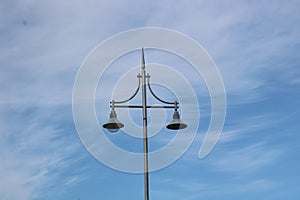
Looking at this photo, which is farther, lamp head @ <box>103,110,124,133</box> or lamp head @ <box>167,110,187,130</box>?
lamp head @ <box>167,110,187,130</box>

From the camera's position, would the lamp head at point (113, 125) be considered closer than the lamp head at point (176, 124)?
Yes

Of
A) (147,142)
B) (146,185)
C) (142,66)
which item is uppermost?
(142,66)

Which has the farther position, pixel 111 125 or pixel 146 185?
pixel 111 125

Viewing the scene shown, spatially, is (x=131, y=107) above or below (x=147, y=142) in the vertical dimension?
above

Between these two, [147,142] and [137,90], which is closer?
[147,142]

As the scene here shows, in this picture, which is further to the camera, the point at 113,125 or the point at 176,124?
the point at 176,124

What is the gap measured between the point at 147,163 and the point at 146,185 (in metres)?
0.48

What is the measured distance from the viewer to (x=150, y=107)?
1417cm

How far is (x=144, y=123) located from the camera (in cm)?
1366

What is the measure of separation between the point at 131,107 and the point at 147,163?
1.47 m

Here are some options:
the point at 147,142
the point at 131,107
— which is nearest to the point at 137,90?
the point at 131,107

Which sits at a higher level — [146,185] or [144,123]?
[144,123]

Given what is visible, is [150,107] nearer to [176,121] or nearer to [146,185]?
[176,121]

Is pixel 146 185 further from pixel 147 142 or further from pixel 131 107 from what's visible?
pixel 131 107
